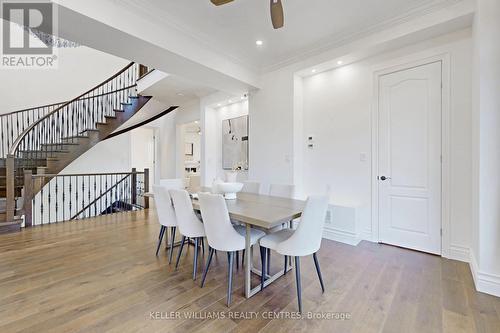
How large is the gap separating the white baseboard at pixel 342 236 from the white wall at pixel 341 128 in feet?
0.38

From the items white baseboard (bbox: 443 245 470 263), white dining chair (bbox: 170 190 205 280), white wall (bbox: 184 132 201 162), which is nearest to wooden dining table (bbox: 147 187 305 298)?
white dining chair (bbox: 170 190 205 280)

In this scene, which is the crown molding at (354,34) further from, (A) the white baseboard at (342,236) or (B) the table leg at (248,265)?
(B) the table leg at (248,265)

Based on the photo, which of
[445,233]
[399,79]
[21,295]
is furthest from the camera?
[399,79]

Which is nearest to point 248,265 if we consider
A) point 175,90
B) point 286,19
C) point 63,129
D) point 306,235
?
point 306,235

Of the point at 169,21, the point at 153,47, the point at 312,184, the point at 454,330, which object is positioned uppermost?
the point at 169,21

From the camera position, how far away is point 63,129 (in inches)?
222

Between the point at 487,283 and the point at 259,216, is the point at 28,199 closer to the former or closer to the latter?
the point at 259,216

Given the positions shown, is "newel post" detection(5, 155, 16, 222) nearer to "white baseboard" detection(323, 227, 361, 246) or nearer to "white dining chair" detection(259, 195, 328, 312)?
"white dining chair" detection(259, 195, 328, 312)

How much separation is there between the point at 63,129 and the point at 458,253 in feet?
25.4

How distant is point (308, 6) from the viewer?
2.59 metres

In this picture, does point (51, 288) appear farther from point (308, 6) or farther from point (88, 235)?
point (308, 6)

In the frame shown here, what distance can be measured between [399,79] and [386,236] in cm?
212

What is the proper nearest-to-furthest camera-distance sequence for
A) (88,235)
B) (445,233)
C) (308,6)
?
(308,6) < (445,233) < (88,235)

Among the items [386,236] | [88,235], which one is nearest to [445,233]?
[386,236]
